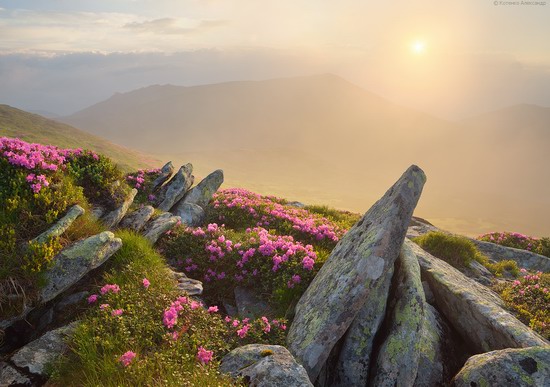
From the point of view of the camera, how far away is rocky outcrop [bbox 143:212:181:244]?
13055mm

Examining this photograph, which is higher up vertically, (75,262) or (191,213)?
(75,262)

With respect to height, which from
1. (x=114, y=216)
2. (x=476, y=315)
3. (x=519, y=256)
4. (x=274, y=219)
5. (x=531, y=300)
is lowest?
(x=519, y=256)

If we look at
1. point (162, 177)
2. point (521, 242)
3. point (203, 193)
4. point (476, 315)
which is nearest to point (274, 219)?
point (203, 193)

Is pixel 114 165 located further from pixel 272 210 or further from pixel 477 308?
pixel 477 308

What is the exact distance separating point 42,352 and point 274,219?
1139cm

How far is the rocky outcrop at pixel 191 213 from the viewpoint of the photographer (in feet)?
58.2

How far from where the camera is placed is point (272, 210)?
1844 centimetres

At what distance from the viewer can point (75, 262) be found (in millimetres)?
9211

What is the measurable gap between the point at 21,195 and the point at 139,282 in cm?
423

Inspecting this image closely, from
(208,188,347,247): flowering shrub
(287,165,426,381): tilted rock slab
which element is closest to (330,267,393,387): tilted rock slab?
(287,165,426,381): tilted rock slab

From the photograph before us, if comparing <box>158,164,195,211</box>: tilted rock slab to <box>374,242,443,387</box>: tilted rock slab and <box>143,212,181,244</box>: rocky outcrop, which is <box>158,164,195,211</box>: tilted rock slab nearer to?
<box>143,212,181,244</box>: rocky outcrop

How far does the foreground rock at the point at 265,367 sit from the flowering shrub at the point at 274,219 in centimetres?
793

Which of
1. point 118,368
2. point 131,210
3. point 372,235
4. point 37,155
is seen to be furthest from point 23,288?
point 372,235

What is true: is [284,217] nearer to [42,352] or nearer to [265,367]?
[265,367]
